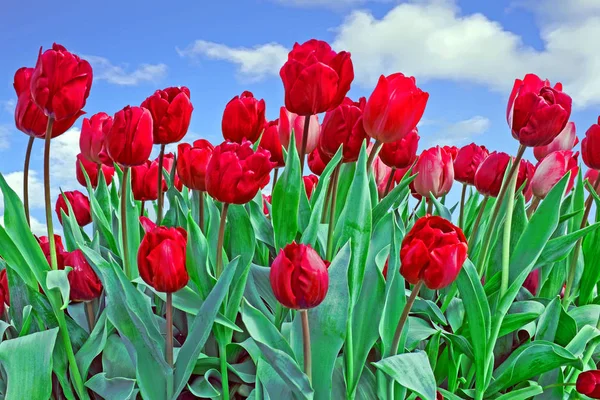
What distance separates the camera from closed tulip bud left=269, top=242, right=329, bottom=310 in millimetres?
1105

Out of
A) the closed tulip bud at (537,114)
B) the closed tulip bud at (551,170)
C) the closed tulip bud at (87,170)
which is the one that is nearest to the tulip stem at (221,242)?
the closed tulip bud at (537,114)

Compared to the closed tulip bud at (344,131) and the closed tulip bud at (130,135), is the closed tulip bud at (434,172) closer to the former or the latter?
the closed tulip bud at (344,131)

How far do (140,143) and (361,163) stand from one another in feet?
1.58

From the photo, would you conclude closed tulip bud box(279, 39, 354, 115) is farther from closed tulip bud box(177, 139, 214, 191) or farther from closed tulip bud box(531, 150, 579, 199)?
closed tulip bud box(531, 150, 579, 199)

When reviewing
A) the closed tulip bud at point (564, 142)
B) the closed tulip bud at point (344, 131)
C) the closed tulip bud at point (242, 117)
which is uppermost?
the closed tulip bud at point (564, 142)

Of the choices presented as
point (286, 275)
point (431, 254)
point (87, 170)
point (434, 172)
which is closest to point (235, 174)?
point (286, 275)

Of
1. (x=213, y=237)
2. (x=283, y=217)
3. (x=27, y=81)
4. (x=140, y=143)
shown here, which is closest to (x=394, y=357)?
(x=283, y=217)

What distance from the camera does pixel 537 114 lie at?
1490 millimetres

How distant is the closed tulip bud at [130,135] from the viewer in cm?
147

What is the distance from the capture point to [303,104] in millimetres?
1440

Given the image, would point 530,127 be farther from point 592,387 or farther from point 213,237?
point 213,237

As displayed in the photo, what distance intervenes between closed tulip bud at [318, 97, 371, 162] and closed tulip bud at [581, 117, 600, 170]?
730 millimetres

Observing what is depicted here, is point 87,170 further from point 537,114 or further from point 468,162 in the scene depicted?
point 537,114

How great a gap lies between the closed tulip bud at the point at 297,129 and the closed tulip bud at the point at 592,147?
2.56 ft
